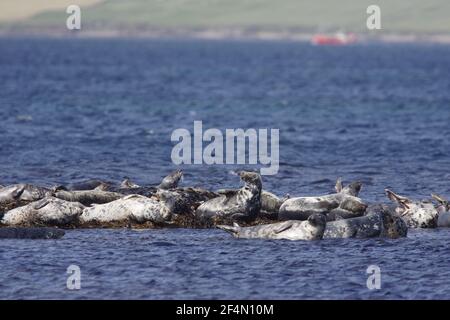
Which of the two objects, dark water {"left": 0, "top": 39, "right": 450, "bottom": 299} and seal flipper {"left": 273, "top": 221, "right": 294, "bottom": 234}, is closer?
dark water {"left": 0, "top": 39, "right": 450, "bottom": 299}

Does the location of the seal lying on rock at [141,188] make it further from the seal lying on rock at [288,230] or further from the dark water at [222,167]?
the seal lying on rock at [288,230]

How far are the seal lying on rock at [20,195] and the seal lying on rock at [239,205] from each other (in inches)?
155

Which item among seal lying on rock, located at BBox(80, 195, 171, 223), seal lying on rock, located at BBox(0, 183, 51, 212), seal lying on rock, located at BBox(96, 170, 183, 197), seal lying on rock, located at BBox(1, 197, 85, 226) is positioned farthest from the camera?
seal lying on rock, located at BBox(96, 170, 183, 197)

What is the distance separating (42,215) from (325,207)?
627cm

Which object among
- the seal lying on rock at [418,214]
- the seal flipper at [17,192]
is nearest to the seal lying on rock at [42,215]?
the seal flipper at [17,192]

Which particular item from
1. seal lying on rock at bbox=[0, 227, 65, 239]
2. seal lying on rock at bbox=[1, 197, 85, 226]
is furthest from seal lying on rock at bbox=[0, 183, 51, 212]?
seal lying on rock at bbox=[0, 227, 65, 239]

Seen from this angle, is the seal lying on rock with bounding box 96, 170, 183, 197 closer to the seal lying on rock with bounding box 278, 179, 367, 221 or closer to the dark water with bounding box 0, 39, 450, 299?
the dark water with bounding box 0, 39, 450, 299

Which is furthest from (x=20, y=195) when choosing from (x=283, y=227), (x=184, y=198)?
(x=283, y=227)

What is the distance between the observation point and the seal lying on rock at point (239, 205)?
24875mm

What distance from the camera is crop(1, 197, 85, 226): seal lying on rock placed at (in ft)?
80.1

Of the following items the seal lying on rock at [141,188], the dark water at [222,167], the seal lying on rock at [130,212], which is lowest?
the dark water at [222,167]

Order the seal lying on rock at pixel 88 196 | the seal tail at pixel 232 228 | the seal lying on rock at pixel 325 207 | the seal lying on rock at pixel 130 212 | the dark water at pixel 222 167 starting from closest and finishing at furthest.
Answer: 1. the dark water at pixel 222 167
2. the seal tail at pixel 232 228
3. the seal lying on rock at pixel 325 207
4. the seal lying on rock at pixel 130 212
5. the seal lying on rock at pixel 88 196

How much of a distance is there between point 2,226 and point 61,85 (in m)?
62.0

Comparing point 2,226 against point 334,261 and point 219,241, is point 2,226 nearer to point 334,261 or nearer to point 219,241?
point 219,241
